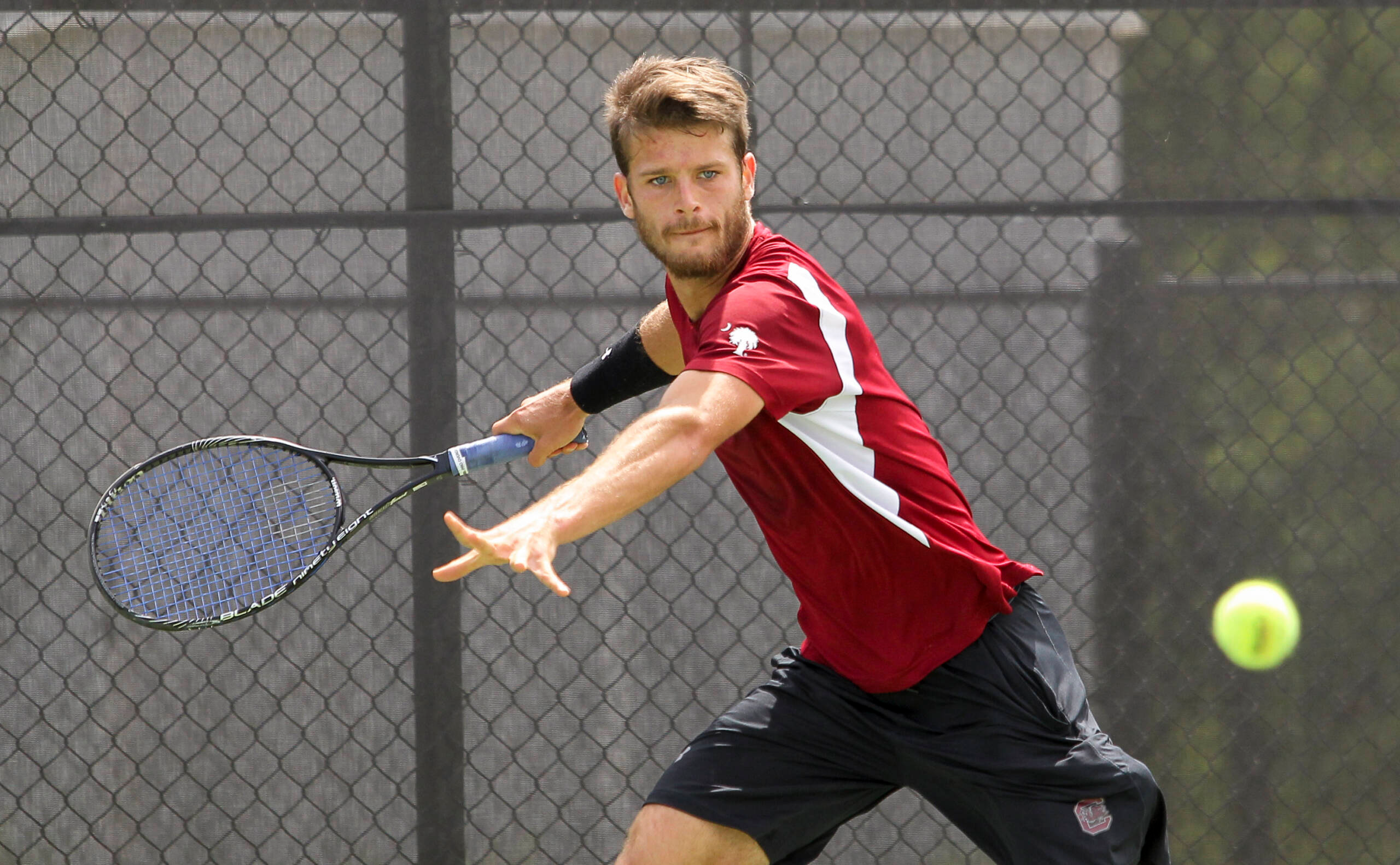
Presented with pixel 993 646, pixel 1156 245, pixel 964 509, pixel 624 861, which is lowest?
pixel 624 861

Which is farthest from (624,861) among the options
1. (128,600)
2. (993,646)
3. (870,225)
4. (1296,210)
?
(1296,210)

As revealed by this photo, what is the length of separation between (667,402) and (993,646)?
0.68 meters

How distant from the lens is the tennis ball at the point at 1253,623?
281 centimetres

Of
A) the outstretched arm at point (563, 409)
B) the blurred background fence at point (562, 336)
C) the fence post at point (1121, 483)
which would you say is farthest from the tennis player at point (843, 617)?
the fence post at point (1121, 483)

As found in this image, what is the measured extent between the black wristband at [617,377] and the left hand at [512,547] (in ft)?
3.03

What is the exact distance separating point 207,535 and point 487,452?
568mm

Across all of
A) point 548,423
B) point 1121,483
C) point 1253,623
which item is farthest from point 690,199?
point 1253,623

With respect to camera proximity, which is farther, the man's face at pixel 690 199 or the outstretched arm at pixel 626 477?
the man's face at pixel 690 199

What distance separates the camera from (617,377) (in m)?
2.25

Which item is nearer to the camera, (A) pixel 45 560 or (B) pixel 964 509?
(B) pixel 964 509

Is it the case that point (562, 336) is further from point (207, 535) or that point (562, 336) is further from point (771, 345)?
point (771, 345)

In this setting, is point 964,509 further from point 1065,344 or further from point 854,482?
point 1065,344

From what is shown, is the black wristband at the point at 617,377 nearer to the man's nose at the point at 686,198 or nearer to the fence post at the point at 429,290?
the man's nose at the point at 686,198

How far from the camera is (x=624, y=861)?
185 centimetres
